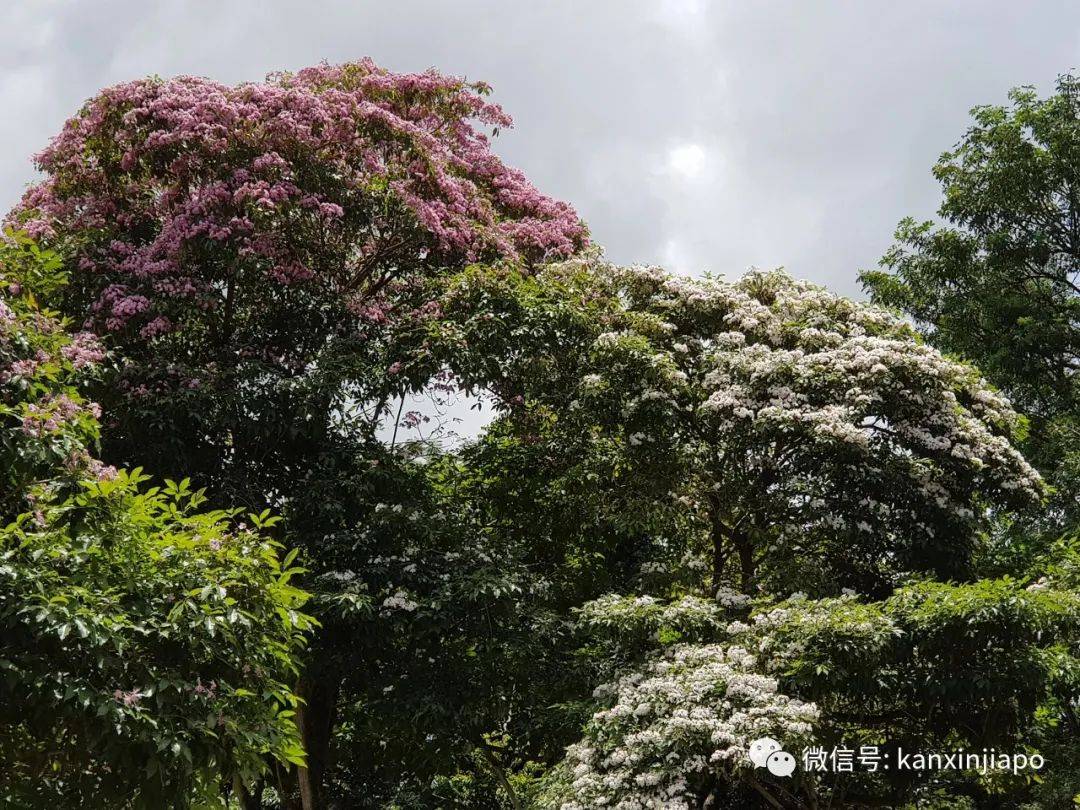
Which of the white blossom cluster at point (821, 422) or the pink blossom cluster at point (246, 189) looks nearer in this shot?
the white blossom cluster at point (821, 422)

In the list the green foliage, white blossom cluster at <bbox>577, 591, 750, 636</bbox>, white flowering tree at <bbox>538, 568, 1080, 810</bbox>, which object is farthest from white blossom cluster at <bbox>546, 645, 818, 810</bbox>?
the green foliage

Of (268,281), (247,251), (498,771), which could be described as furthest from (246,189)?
(498,771)

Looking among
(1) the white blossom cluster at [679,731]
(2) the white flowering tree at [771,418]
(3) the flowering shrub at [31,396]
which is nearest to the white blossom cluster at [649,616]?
(1) the white blossom cluster at [679,731]

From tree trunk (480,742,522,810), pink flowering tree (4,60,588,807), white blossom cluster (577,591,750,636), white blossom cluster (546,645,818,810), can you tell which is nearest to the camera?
white blossom cluster (546,645,818,810)

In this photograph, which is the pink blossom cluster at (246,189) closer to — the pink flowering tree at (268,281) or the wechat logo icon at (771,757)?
the pink flowering tree at (268,281)

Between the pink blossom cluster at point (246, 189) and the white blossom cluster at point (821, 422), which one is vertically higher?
the pink blossom cluster at point (246, 189)

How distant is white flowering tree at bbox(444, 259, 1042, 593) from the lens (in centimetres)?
919

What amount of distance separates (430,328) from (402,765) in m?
5.07

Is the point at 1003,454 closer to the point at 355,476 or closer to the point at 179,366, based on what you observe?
the point at 355,476

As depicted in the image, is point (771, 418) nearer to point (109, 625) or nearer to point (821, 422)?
point (821, 422)

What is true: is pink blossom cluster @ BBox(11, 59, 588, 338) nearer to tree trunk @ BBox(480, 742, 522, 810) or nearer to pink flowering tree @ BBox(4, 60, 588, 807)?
pink flowering tree @ BBox(4, 60, 588, 807)

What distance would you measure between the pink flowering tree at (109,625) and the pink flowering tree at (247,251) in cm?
310

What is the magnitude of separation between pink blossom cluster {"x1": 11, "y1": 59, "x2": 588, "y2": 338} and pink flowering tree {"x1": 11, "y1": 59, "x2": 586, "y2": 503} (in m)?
0.02

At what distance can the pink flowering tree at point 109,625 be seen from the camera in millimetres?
5422
